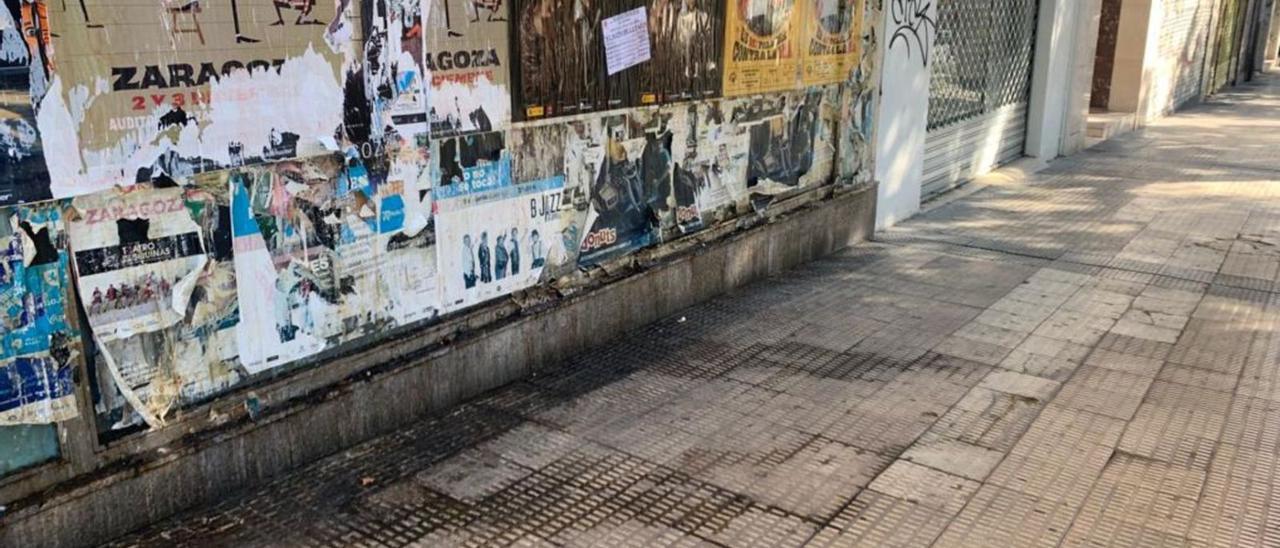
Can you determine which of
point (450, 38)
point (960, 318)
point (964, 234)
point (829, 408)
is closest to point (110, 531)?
point (450, 38)

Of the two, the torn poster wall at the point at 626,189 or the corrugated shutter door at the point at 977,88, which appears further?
the corrugated shutter door at the point at 977,88

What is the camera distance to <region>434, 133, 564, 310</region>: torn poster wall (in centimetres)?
455

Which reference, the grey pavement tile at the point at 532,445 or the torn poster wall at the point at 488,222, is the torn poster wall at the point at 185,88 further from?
the grey pavement tile at the point at 532,445

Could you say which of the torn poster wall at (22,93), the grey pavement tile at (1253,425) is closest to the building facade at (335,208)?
the torn poster wall at (22,93)

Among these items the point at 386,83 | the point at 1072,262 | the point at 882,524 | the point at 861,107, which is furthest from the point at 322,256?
the point at 1072,262

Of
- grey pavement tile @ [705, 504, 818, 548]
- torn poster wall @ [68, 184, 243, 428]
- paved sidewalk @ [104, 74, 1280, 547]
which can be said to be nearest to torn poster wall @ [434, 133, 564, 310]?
paved sidewalk @ [104, 74, 1280, 547]

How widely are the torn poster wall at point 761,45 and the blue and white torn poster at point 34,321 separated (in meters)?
4.04

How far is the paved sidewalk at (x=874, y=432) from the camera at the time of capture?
11.9 ft

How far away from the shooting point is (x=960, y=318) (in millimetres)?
6082

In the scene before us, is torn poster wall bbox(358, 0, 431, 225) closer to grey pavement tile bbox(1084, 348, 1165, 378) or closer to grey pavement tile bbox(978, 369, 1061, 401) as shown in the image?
grey pavement tile bbox(978, 369, 1061, 401)

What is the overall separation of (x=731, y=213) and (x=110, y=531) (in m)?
4.19

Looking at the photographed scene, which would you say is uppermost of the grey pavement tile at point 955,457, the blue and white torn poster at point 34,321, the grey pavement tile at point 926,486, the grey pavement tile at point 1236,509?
the blue and white torn poster at point 34,321

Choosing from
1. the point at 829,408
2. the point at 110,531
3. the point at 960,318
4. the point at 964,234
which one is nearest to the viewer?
the point at 110,531

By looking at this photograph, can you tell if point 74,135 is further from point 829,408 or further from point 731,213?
point 731,213
